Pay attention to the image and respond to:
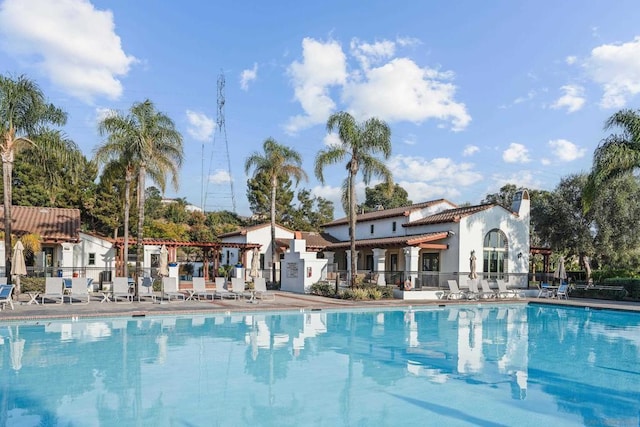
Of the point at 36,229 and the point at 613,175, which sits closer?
the point at 613,175

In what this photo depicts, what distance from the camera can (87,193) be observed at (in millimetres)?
45875

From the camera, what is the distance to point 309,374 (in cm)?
1063

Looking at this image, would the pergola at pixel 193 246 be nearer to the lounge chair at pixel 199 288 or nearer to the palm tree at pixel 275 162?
the palm tree at pixel 275 162

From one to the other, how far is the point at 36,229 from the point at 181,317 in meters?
16.0

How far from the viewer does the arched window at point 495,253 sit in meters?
31.4

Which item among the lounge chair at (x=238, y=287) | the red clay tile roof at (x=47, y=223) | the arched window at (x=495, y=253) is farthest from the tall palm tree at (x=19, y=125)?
the arched window at (x=495, y=253)

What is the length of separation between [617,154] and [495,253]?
9.85m

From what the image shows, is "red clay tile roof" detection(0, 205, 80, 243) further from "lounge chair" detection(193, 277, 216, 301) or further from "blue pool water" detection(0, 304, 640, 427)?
"blue pool water" detection(0, 304, 640, 427)

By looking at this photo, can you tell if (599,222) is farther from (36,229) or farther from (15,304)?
(36,229)

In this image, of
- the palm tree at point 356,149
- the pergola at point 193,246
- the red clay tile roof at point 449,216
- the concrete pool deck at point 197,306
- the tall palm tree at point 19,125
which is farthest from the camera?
the pergola at point 193,246

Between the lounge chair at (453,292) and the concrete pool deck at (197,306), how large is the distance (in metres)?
0.81

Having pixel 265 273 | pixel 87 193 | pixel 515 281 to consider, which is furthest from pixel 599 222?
pixel 87 193

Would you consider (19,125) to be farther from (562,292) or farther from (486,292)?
(562,292)

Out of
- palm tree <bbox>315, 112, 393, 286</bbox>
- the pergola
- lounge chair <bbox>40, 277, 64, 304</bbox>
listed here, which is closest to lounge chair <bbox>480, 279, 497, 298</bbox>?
palm tree <bbox>315, 112, 393, 286</bbox>
